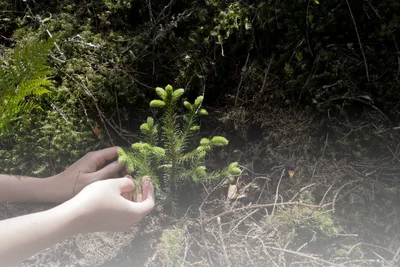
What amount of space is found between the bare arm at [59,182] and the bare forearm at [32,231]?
1.53 feet

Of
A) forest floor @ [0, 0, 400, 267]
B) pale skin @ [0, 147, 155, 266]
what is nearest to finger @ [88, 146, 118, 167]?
pale skin @ [0, 147, 155, 266]

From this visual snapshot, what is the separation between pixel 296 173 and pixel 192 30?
1312 millimetres

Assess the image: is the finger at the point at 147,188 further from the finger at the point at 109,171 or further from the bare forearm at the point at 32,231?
the bare forearm at the point at 32,231

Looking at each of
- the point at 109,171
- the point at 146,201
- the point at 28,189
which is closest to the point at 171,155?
the point at 146,201

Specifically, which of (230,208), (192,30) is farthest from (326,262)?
(192,30)

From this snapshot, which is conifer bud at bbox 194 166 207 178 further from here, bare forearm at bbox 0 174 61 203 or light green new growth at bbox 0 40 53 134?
light green new growth at bbox 0 40 53 134

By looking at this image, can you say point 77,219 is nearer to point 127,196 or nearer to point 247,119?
point 127,196

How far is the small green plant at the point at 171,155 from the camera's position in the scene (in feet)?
8.23

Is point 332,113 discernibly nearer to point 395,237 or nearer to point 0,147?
point 395,237

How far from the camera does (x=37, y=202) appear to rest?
112 inches

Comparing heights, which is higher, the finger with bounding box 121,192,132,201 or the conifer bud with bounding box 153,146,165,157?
the conifer bud with bounding box 153,146,165,157

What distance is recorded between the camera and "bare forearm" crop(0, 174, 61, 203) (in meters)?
2.78

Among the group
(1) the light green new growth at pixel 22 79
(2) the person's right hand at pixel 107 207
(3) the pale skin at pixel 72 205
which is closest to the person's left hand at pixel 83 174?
Answer: (3) the pale skin at pixel 72 205

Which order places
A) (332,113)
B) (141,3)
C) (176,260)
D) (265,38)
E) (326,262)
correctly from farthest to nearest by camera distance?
(141,3) → (265,38) → (332,113) → (176,260) → (326,262)
